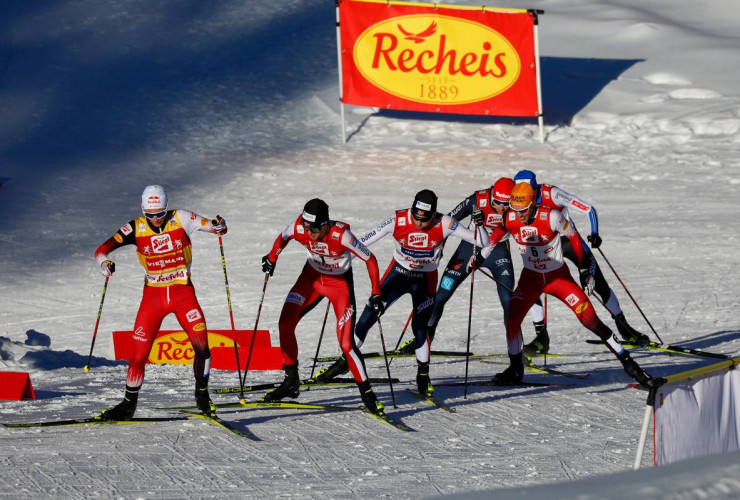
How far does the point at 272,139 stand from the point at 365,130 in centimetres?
156

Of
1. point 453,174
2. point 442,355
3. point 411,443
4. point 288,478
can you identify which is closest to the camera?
point 288,478

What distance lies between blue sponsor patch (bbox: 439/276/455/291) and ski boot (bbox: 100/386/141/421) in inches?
114

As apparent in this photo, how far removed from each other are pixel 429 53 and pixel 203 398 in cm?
1065

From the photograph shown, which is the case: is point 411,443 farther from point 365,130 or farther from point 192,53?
point 192,53

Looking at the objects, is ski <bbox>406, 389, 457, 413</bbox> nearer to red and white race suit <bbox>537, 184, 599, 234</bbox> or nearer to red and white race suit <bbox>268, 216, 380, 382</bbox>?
red and white race suit <bbox>268, 216, 380, 382</bbox>

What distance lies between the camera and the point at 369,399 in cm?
895

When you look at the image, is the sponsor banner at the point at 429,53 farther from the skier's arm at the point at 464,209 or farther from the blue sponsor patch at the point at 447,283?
the blue sponsor patch at the point at 447,283

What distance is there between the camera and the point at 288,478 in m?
7.68

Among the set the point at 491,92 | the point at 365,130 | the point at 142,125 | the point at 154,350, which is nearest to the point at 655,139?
the point at 491,92

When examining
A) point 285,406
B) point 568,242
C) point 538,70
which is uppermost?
point 538,70

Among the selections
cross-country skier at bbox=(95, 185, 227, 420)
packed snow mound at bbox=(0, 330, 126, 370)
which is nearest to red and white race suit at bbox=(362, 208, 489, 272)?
cross-country skier at bbox=(95, 185, 227, 420)

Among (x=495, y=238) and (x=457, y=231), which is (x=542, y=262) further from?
(x=457, y=231)

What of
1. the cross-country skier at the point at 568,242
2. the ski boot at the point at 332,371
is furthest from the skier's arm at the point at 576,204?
the ski boot at the point at 332,371

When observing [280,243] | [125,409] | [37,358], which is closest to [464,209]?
[280,243]
